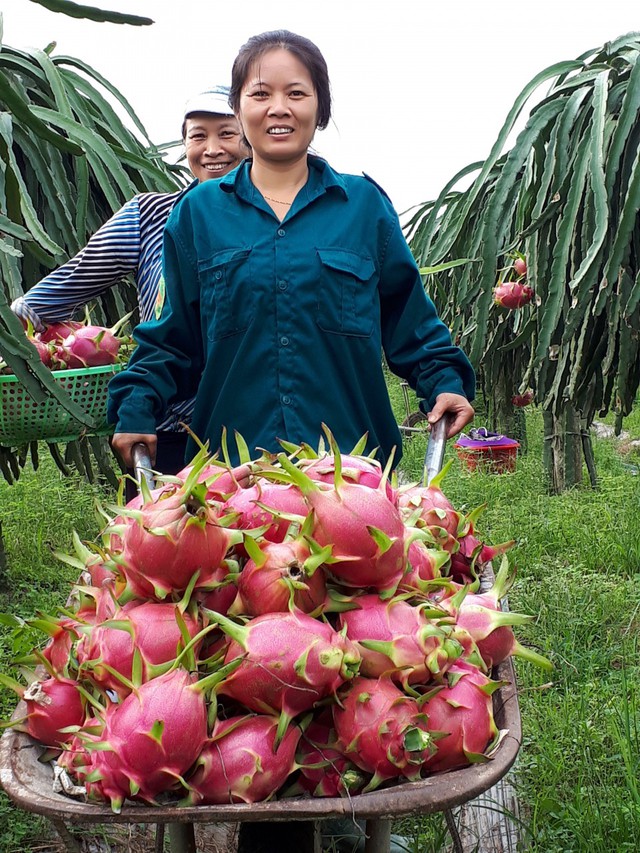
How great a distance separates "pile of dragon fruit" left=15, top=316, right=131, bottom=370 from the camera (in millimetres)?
2375

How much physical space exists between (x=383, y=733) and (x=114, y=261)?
1734 millimetres

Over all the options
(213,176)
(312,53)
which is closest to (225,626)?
(312,53)

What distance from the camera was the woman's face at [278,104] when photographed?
73.1 inches

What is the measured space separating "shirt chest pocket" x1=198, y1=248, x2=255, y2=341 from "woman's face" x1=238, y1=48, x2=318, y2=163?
0.74ft

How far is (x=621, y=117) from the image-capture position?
3.84 metres

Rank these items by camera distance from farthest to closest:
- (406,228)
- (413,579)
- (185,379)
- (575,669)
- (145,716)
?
(406,228)
(575,669)
(185,379)
(413,579)
(145,716)

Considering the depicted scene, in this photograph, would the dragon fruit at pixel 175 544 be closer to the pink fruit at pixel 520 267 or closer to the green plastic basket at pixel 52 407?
the green plastic basket at pixel 52 407

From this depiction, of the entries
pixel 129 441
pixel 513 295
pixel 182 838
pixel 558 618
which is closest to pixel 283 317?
pixel 129 441

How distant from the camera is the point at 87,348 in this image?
241 centimetres

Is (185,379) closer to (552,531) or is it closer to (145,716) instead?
(145,716)

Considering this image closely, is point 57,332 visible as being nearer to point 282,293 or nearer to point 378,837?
point 282,293

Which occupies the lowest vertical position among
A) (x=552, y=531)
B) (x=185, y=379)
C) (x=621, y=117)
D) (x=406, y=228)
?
(x=552, y=531)

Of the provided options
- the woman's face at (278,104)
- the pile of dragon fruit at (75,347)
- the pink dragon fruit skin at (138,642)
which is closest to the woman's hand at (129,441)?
the pile of dragon fruit at (75,347)

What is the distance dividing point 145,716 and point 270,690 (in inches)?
5.5
